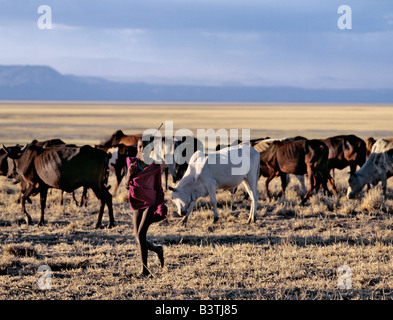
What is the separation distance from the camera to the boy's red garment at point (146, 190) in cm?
802

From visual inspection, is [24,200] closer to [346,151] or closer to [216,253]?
[216,253]

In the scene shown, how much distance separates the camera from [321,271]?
348 inches

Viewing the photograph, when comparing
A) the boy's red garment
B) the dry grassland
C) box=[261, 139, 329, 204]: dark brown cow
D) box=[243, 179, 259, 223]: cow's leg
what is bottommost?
the dry grassland

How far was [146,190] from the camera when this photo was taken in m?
8.02

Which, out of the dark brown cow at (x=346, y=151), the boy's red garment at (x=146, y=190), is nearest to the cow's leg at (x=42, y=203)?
the boy's red garment at (x=146, y=190)

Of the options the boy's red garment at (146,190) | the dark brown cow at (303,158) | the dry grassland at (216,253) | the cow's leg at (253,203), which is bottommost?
the dry grassland at (216,253)

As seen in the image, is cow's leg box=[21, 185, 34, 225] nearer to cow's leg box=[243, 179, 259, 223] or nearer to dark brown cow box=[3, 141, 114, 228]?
dark brown cow box=[3, 141, 114, 228]

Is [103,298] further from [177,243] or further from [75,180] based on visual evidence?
[75,180]

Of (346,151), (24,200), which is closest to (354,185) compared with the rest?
(346,151)

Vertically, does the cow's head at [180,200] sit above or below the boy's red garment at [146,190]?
below

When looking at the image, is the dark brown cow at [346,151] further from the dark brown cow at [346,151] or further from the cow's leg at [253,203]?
the cow's leg at [253,203]

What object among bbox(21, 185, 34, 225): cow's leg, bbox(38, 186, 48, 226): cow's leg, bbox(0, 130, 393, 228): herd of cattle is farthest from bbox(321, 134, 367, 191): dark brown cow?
bbox(21, 185, 34, 225): cow's leg

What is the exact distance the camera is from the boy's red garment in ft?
26.3
